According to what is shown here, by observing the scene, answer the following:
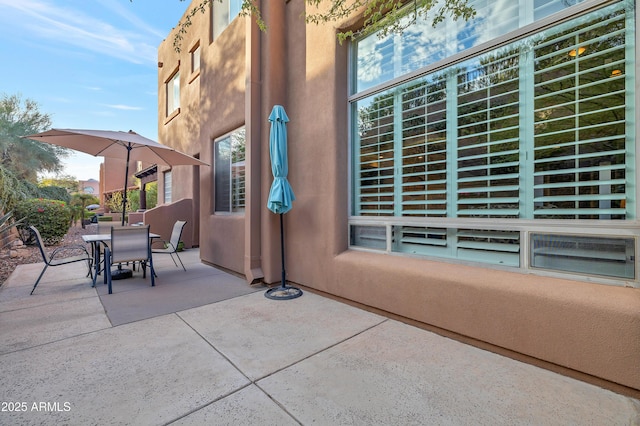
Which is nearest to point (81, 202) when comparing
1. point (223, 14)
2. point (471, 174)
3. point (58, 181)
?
point (58, 181)

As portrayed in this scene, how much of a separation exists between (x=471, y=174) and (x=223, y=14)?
6835 mm

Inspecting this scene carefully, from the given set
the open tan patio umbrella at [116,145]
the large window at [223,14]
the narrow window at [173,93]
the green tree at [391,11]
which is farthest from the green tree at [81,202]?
the green tree at [391,11]

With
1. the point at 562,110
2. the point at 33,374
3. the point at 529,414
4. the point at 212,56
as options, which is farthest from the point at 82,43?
the point at 529,414

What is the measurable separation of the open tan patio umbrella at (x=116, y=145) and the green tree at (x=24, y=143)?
35.5 ft

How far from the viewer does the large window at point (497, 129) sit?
7.38ft

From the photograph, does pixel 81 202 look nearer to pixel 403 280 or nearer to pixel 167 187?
pixel 167 187

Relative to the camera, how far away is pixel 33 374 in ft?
7.49

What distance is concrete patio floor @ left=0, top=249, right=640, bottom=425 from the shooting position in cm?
183

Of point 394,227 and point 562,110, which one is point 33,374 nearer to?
point 394,227

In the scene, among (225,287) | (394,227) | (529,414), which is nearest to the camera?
(529,414)

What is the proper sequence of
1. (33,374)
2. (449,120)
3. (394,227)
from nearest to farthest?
(33,374), (449,120), (394,227)

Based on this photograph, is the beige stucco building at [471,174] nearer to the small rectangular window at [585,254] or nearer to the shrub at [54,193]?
the small rectangular window at [585,254]

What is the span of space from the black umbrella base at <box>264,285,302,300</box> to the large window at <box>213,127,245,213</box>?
2.05 meters

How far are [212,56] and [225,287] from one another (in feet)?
17.8
